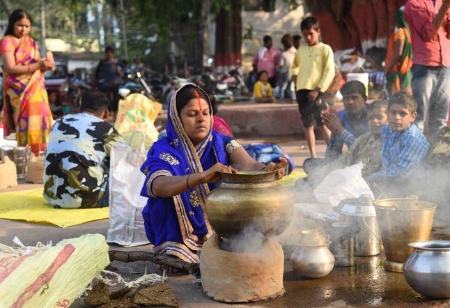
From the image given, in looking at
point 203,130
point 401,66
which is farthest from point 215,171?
point 401,66

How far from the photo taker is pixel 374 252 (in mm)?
4324

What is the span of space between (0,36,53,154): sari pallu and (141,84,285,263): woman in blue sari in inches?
182

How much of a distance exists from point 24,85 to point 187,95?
4936 millimetres

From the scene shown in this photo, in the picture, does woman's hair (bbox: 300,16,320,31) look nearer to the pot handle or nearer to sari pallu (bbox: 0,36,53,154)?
sari pallu (bbox: 0,36,53,154)

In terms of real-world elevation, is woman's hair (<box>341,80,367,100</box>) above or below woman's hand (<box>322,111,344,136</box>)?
above

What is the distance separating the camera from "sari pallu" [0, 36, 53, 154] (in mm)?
8492

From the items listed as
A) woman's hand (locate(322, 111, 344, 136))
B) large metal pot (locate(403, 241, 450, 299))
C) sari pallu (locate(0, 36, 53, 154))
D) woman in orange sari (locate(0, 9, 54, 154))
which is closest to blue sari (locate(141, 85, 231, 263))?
large metal pot (locate(403, 241, 450, 299))

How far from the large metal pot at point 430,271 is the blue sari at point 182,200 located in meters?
1.21

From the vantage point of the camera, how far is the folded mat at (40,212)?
5785 millimetres

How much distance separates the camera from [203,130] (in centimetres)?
408

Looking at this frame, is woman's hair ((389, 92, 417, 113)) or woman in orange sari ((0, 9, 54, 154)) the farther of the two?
woman in orange sari ((0, 9, 54, 154))

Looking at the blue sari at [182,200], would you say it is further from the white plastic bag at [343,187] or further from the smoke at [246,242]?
the white plastic bag at [343,187]

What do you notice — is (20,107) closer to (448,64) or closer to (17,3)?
(448,64)

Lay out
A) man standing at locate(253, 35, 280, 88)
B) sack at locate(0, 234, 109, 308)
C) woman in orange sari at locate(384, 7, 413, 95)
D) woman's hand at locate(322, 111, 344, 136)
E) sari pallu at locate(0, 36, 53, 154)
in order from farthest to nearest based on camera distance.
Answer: man standing at locate(253, 35, 280, 88) < woman in orange sari at locate(384, 7, 413, 95) < sari pallu at locate(0, 36, 53, 154) < woman's hand at locate(322, 111, 344, 136) < sack at locate(0, 234, 109, 308)
